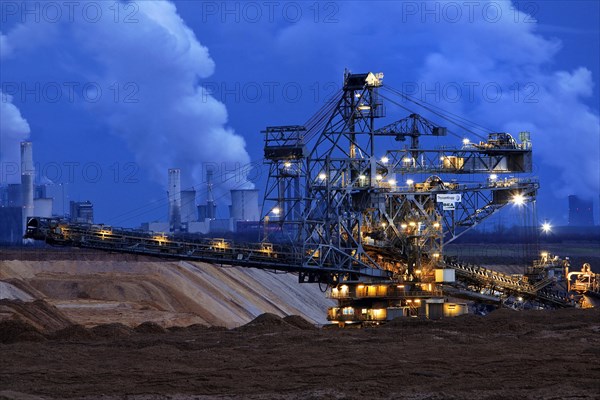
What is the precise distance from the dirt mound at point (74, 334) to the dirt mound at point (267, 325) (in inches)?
340

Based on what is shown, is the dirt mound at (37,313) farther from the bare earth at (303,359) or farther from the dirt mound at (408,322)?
the dirt mound at (408,322)

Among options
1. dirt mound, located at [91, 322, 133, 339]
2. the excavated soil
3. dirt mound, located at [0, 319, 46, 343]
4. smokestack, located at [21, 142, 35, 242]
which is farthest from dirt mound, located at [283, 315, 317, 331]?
smokestack, located at [21, 142, 35, 242]

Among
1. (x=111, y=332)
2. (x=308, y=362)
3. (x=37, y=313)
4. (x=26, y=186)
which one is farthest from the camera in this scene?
(x=26, y=186)

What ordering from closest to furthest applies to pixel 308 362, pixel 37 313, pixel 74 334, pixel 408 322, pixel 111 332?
pixel 308 362, pixel 74 334, pixel 111 332, pixel 408 322, pixel 37 313

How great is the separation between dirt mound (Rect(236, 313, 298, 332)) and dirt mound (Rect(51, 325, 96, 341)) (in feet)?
28.3

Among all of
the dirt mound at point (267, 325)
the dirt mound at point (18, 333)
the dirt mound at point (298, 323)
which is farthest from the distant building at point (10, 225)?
the dirt mound at point (18, 333)

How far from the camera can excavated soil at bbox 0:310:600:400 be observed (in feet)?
121

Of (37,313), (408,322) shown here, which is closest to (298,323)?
(408,322)

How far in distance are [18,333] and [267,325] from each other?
47.1 ft

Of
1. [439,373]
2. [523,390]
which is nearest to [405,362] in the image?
[439,373]

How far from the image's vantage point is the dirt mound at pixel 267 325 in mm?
59253

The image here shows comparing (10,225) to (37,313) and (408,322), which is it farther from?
(408,322)

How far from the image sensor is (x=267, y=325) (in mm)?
61188

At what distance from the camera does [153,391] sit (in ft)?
121
